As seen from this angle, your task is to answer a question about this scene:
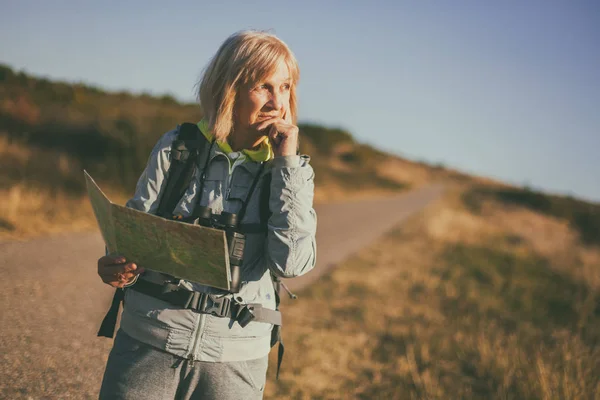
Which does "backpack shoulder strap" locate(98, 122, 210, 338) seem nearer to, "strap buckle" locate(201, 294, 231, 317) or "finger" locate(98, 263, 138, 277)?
"finger" locate(98, 263, 138, 277)

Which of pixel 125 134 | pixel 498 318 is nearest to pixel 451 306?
pixel 498 318

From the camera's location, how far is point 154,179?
141cm

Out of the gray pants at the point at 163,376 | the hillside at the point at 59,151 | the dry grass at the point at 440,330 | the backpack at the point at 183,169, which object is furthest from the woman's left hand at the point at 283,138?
the hillside at the point at 59,151

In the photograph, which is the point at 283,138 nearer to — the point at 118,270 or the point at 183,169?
the point at 183,169

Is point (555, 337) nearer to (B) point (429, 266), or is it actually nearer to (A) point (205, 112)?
(B) point (429, 266)

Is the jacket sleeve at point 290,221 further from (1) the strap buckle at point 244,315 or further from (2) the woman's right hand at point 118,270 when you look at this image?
(2) the woman's right hand at point 118,270

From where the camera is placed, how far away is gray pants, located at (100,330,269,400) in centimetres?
132

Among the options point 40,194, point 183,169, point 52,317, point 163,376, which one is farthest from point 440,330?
point 40,194

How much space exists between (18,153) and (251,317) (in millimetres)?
8896

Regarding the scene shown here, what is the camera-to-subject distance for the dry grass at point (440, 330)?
3.38 metres

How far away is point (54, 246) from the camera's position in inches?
190

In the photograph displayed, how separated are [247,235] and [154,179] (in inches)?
14.3

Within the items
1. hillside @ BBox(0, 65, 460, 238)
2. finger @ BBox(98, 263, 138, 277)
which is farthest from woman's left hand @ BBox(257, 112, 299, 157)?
hillside @ BBox(0, 65, 460, 238)

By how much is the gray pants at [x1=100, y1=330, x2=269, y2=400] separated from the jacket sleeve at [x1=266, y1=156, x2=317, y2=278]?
1.22 feet
